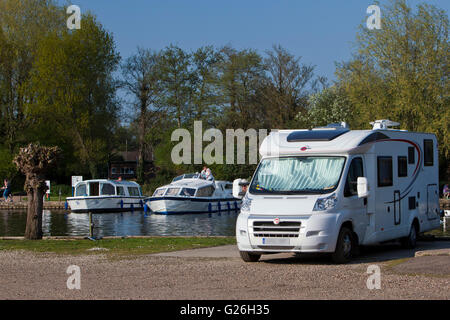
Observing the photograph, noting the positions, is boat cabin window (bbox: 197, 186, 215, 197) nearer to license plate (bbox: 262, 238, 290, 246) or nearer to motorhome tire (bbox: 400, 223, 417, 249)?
motorhome tire (bbox: 400, 223, 417, 249)

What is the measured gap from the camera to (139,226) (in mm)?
37375

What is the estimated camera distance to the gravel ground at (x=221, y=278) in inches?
420

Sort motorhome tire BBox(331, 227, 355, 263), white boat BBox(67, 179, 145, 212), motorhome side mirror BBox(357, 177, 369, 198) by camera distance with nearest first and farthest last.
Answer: motorhome tire BBox(331, 227, 355, 263), motorhome side mirror BBox(357, 177, 369, 198), white boat BBox(67, 179, 145, 212)

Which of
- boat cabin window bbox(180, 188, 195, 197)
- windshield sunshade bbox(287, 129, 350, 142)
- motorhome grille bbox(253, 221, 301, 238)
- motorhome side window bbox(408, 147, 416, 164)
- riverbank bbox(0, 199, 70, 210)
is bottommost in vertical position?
riverbank bbox(0, 199, 70, 210)

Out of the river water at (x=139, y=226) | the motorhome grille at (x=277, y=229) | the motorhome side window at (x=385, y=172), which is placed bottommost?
the river water at (x=139, y=226)

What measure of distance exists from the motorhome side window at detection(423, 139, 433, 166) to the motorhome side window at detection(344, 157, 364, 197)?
12.4ft

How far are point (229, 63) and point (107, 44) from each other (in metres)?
12.8

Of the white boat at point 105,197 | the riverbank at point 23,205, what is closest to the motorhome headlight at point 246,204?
the white boat at point 105,197

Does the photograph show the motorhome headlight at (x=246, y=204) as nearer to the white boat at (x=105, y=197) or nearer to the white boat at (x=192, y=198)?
the white boat at (x=192, y=198)

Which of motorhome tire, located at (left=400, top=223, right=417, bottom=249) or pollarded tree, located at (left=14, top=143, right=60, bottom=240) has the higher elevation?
pollarded tree, located at (left=14, top=143, right=60, bottom=240)

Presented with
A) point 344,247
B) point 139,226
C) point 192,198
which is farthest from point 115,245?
point 192,198

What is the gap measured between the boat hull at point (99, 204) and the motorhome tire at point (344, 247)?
128 feet

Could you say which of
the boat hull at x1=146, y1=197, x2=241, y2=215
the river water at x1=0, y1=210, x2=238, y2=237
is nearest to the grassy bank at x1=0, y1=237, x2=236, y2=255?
the river water at x1=0, y1=210, x2=238, y2=237

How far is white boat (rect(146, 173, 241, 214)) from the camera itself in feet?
158
